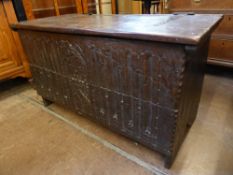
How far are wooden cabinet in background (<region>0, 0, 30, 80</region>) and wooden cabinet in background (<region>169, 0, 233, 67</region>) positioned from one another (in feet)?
5.52

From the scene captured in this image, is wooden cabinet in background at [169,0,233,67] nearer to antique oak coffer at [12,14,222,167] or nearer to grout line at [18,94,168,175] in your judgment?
antique oak coffer at [12,14,222,167]

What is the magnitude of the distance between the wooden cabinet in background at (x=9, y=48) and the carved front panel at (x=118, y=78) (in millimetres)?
528

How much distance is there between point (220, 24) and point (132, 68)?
1.39m

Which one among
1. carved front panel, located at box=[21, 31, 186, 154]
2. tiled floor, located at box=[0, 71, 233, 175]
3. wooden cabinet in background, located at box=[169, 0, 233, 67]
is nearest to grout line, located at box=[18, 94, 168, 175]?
tiled floor, located at box=[0, 71, 233, 175]

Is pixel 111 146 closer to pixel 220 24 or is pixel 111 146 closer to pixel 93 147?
pixel 93 147

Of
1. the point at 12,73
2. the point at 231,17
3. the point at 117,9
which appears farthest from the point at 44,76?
the point at 117,9

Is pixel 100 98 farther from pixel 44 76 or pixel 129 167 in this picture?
pixel 44 76

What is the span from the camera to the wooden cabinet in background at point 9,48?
1.73 metres

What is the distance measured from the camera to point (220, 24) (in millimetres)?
1757

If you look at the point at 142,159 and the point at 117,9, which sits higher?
the point at 117,9

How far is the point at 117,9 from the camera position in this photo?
9.77ft

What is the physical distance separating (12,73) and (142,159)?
1569mm

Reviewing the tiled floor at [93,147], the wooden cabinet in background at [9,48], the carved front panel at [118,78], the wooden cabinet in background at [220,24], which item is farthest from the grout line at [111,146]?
the wooden cabinet in background at [220,24]

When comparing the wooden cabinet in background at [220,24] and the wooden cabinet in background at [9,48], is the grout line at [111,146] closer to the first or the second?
the wooden cabinet in background at [9,48]
